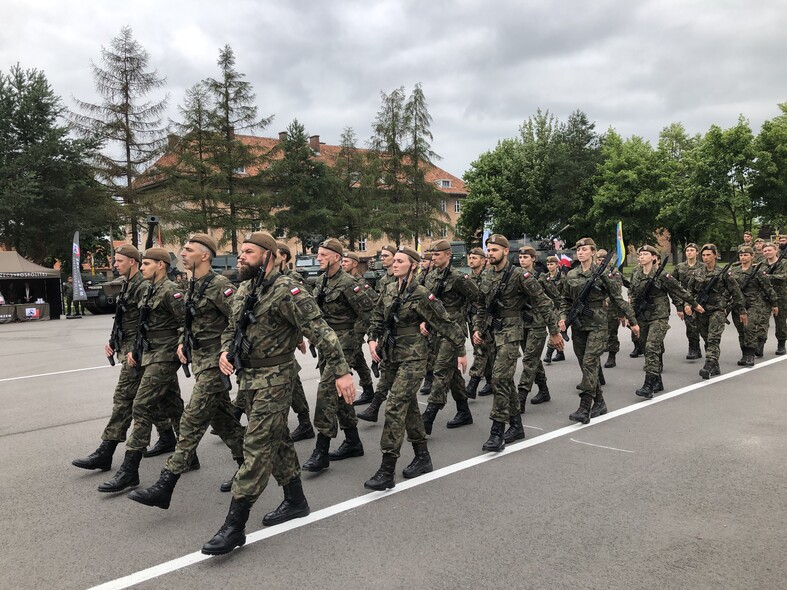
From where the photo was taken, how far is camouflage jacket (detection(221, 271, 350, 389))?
409 cm

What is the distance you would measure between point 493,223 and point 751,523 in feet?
160

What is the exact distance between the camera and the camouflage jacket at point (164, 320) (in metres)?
5.35

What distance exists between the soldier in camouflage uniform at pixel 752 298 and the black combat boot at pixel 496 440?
20.6 ft

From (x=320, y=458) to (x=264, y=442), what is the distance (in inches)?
60.5

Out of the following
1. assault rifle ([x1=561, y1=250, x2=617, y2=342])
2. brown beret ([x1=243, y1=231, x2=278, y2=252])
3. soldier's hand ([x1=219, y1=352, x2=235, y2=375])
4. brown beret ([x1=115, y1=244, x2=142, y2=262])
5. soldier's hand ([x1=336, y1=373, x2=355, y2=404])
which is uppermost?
brown beret ([x1=115, y1=244, x2=142, y2=262])

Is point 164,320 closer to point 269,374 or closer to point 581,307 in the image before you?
point 269,374

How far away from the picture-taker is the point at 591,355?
6.95 metres

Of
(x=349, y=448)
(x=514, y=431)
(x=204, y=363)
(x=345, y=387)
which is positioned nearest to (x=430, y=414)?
(x=514, y=431)

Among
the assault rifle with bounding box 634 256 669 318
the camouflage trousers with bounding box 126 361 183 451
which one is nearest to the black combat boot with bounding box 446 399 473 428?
the camouflage trousers with bounding box 126 361 183 451

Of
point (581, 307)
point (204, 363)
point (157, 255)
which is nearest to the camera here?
point (204, 363)

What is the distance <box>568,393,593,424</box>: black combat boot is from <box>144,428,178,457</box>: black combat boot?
4155 mm

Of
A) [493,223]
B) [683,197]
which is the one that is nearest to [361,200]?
[493,223]

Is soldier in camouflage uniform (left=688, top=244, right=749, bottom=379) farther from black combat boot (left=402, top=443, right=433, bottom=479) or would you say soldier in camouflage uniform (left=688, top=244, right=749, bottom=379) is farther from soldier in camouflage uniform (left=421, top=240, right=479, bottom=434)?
black combat boot (left=402, top=443, right=433, bottom=479)

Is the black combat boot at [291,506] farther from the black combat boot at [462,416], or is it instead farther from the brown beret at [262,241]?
the black combat boot at [462,416]
